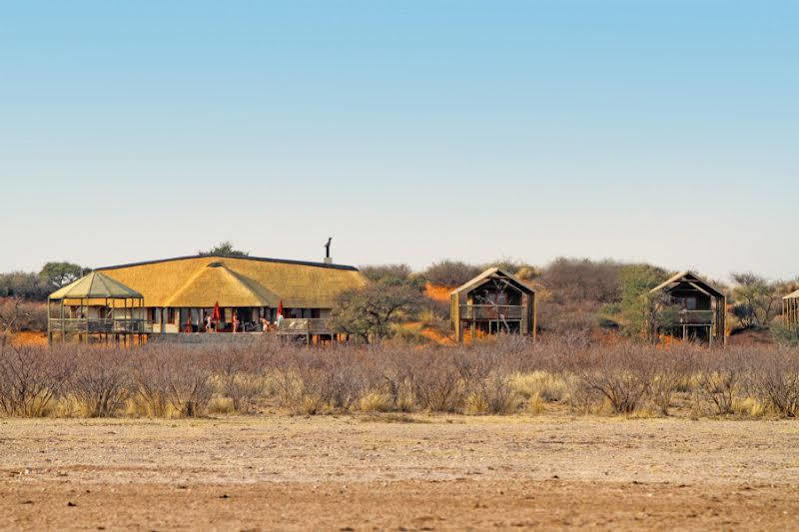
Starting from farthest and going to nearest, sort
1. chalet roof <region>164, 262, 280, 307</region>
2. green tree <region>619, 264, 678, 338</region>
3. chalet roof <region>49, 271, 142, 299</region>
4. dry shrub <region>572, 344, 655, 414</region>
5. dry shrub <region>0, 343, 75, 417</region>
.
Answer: chalet roof <region>164, 262, 280, 307</region> < green tree <region>619, 264, 678, 338</region> < chalet roof <region>49, 271, 142, 299</region> < dry shrub <region>572, 344, 655, 414</region> < dry shrub <region>0, 343, 75, 417</region>

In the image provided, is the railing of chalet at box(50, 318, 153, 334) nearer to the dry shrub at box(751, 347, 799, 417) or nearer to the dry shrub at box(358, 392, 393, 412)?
the dry shrub at box(358, 392, 393, 412)

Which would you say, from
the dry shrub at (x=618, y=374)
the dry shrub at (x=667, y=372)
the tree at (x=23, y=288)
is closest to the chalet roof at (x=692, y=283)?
the dry shrub at (x=618, y=374)

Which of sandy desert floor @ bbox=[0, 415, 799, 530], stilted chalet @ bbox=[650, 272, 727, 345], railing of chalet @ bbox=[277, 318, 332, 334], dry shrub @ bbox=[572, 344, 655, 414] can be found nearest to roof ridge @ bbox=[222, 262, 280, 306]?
railing of chalet @ bbox=[277, 318, 332, 334]

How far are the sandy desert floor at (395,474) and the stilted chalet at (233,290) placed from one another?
29.2 meters

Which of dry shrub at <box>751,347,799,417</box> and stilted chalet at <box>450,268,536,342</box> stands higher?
stilted chalet at <box>450,268,536,342</box>

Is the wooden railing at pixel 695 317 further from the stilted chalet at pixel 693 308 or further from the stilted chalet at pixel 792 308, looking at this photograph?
the stilted chalet at pixel 792 308

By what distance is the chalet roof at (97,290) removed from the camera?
4666 cm

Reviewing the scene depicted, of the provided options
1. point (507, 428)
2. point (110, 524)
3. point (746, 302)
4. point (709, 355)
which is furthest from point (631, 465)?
point (746, 302)

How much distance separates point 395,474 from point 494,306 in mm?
35661

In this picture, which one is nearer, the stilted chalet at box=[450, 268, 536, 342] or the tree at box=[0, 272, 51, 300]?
the stilted chalet at box=[450, 268, 536, 342]

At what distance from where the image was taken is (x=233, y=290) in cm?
5294

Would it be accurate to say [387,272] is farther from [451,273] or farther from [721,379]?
[721,379]

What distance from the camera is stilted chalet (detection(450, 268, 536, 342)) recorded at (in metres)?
49.9

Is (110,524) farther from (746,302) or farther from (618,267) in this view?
(618,267)
